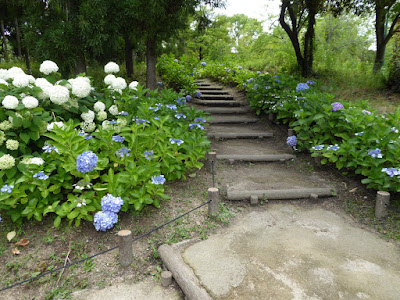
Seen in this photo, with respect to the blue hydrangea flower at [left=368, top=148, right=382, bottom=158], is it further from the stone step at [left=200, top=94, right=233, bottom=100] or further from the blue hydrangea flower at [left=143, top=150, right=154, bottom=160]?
the stone step at [left=200, top=94, right=233, bottom=100]

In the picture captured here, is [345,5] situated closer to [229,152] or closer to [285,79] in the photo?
[285,79]

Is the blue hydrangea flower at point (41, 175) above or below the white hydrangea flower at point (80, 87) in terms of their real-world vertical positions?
below

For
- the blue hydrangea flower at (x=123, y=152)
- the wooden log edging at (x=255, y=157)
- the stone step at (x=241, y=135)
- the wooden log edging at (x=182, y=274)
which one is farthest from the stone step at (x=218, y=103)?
the wooden log edging at (x=182, y=274)

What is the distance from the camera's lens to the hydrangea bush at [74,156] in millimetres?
2543

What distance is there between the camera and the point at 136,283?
2.25 metres

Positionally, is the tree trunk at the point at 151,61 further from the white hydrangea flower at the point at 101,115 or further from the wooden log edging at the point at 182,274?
the wooden log edging at the point at 182,274

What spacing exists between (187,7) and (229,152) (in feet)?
11.1

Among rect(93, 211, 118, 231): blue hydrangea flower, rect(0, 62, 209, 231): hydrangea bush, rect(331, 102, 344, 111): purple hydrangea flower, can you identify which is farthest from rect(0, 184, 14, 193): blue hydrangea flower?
rect(331, 102, 344, 111): purple hydrangea flower

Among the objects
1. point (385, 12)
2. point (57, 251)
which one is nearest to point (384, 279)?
point (57, 251)

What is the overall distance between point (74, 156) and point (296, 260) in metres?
2.34

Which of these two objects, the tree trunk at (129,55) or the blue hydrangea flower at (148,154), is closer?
the blue hydrangea flower at (148,154)

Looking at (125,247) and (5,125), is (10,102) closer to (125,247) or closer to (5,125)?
(5,125)

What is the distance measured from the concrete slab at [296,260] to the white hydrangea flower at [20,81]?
270 cm

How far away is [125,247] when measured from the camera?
233 cm
